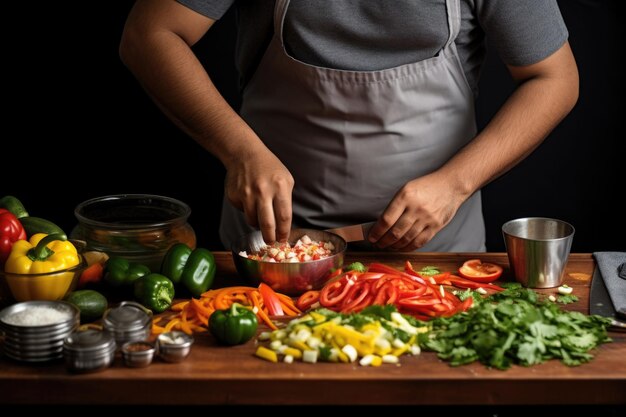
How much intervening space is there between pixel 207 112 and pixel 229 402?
3.01ft

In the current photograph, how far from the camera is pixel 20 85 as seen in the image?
3479 mm

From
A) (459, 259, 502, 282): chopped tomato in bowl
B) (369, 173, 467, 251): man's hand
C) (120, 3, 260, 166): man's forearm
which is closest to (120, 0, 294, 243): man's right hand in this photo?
(120, 3, 260, 166): man's forearm

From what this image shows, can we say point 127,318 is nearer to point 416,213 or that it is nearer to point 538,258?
point 416,213

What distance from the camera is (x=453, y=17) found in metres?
2.53

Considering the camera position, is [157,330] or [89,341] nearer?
[89,341]

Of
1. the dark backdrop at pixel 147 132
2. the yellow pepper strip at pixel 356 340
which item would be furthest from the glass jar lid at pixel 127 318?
the dark backdrop at pixel 147 132

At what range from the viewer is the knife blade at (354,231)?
2488mm

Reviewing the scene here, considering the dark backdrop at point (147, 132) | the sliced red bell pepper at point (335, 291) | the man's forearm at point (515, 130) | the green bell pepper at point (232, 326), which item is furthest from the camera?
the dark backdrop at point (147, 132)

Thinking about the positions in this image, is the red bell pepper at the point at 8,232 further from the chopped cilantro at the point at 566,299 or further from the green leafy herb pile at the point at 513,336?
the chopped cilantro at the point at 566,299

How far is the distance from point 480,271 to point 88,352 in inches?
43.0

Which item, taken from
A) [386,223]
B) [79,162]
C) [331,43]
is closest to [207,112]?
[331,43]

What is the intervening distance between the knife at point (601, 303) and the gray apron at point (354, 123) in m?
0.56

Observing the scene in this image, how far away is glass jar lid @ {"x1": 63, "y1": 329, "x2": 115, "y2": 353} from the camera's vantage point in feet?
5.95

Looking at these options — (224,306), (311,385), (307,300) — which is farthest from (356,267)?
(311,385)
